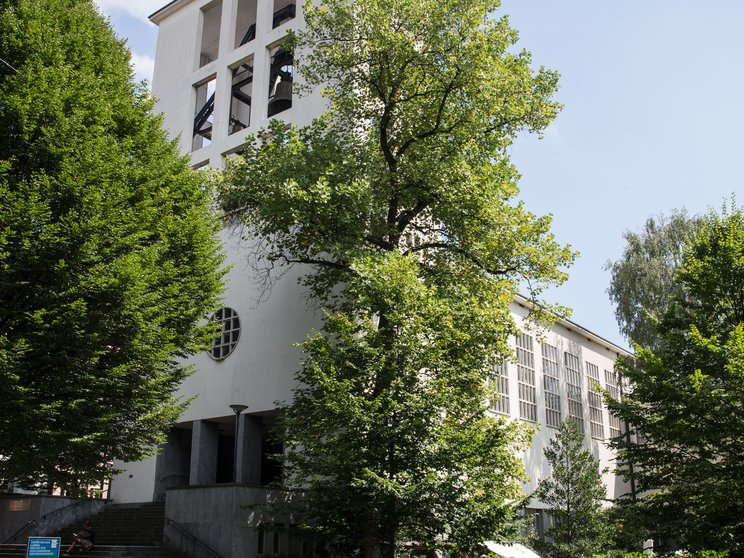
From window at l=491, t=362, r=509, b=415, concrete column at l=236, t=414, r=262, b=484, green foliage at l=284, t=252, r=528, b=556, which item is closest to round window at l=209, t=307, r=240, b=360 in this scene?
concrete column at l=236, t=414, r=262, b=484

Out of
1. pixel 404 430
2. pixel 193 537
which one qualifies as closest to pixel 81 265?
pixel 404 430

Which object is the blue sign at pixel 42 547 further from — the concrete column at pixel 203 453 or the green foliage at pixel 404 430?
the concrete column at pixel 203 453

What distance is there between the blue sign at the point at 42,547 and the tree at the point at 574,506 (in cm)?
1586

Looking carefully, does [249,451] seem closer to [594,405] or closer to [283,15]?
[283,15]

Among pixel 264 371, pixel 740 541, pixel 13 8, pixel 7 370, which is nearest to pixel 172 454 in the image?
pixel 264 371

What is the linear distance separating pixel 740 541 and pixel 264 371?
15.2 metres

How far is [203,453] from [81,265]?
1338cm

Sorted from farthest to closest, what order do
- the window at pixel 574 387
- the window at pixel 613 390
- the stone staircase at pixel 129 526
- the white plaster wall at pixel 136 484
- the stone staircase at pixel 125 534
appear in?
the window at pixel 613 390
the window at pixel 574 387
the white plaster wall at pixel 136 484
the stone staircase at pixel 129 526
the stone staircase at pixel 125 534

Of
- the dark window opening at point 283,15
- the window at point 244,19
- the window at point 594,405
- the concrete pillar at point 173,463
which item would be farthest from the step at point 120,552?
the window at point 594,405

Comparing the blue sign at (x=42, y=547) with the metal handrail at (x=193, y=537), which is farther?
the metal handrail at (x=193, y=537)

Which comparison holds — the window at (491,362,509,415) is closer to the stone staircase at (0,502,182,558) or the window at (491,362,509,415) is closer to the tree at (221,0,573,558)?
the tree at (221,0,573,558)

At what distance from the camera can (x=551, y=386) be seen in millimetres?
34031

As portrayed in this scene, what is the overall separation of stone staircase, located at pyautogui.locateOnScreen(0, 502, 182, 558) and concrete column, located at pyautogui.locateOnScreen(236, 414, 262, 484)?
117 inches

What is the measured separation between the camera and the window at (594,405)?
37.6 metres
